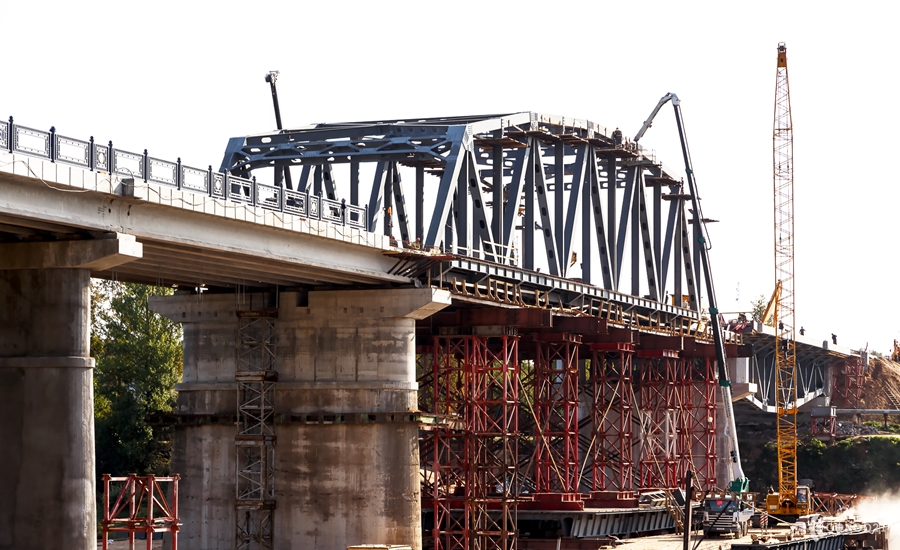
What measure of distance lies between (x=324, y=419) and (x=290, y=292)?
6.05 meters

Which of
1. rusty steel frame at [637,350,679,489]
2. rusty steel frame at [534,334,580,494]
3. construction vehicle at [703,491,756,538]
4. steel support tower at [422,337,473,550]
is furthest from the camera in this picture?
rusty steel frame at [637,350,679,489]

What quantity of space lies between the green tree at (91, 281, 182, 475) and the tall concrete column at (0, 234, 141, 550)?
68.8 m

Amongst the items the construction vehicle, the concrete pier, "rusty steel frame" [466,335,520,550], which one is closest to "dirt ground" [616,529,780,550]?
the construction vehicle

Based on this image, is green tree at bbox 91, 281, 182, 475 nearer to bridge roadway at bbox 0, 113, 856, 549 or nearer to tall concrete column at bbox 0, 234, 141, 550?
bridge roadway at bbox 0, 113, 856, 549

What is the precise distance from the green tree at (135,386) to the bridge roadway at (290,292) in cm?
3329

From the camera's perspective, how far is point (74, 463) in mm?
48094

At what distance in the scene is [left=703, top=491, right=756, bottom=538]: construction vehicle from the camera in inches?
3674

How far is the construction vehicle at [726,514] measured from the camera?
306 ft

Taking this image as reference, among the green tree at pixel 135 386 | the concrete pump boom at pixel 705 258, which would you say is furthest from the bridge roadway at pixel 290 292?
the green tree at pixel 135 386

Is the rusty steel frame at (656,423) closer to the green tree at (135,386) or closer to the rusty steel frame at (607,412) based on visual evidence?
the rusty steel frame at (607,412)

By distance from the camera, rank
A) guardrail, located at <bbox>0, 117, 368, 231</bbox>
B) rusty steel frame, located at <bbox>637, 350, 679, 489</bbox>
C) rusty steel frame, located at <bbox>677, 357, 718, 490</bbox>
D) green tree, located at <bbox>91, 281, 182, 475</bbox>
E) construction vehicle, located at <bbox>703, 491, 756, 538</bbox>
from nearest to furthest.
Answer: guardrail, located at <bbox>0, 117, 368, 231</bbox> → construction vehicle, located at <bbox>703, 491, 756, 538</bbox> → rusty steel frame, located at <bbox>637, 350, 679, 489</bbox> → rusty steel frame, located at <bbox>677, 357, 718, 490</bbox> → green tree, located at <bbox>91, 281, 182, 475</bbox>

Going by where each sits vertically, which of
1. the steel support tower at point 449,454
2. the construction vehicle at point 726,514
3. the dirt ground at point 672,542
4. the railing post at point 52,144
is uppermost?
the railing post at point 52,144

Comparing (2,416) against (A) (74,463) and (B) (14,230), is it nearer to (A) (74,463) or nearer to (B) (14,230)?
(A) (74,463)

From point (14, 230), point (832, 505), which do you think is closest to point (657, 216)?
point (832, 505)
